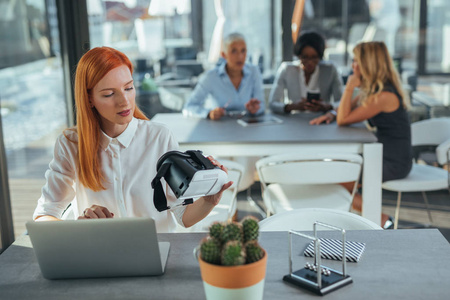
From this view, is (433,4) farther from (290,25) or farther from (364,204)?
(364,204)

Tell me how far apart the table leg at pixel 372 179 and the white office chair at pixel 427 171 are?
17cm

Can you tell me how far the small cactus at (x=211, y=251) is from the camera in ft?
4.48

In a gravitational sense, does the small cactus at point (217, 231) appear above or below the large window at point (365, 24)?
below

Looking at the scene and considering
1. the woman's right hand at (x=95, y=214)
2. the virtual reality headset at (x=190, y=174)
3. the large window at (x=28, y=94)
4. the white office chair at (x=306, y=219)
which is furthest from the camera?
the large window at (x=28, y=94)

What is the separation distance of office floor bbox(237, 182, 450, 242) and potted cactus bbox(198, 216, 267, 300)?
3.02 m

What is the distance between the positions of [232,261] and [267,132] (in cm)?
242

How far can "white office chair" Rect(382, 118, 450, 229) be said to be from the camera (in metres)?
→ 3.70

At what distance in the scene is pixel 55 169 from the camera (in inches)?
84.6

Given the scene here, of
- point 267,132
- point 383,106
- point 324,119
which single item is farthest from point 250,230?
point 324,119

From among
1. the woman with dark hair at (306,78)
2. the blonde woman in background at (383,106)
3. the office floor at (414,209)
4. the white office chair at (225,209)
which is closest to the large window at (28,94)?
the white office chair at (225,209)

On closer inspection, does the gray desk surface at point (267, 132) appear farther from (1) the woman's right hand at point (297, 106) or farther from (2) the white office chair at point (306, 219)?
(2) the white office chair at point (306, 219)

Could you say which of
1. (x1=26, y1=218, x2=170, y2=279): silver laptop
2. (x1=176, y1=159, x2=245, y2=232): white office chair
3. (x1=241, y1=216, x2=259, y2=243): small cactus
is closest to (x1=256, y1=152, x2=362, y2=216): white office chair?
(x1=176, y1=159, x2=245, y2=232): white office chair

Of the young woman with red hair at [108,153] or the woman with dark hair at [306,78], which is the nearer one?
the young woman with red hair at [108,153]

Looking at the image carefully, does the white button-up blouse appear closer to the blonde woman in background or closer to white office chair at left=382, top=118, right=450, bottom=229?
the blonde woman in background
